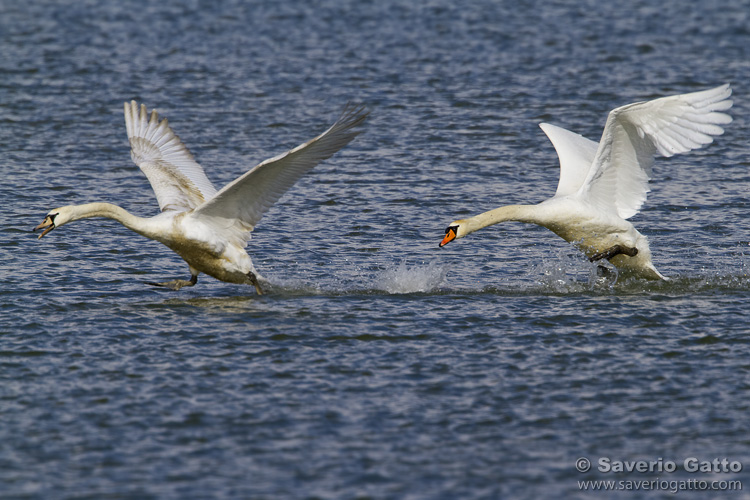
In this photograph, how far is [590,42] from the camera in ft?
85.0

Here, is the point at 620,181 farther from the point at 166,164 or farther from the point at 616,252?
the point at 166,164

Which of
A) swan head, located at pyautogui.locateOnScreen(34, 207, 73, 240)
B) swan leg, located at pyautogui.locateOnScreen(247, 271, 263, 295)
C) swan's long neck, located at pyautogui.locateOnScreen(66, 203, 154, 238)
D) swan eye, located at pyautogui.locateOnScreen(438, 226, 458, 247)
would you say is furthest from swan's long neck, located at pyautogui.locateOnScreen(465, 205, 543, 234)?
swan head, located at pyautogui.locateOnScreen(34, 207, 73, 240)

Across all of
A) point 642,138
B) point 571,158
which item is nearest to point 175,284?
point 571,158

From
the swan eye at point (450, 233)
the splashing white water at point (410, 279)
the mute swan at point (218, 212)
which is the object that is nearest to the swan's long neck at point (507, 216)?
the swan eye at point (450, 233)

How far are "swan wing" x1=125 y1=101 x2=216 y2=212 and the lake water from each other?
989mm

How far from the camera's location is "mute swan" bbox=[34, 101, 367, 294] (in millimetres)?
10820

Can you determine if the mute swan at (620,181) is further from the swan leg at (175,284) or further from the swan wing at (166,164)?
the swan wing at (166,164)

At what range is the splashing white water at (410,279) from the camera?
38.6 feet

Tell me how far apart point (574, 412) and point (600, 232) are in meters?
4.03

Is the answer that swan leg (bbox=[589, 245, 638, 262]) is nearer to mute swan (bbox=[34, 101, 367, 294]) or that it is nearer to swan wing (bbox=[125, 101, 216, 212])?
mute swan (bbox=[34, 101, 367, 294])

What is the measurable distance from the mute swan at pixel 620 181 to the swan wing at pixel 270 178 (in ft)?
5.27

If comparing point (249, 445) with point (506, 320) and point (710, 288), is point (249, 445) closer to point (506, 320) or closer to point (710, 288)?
point (506, 320)

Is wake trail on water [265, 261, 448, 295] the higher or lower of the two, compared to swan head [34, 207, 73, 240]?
lower

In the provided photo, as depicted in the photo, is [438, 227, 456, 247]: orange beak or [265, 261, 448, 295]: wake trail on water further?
[265, 261, 448, 295]: wake trail on water
